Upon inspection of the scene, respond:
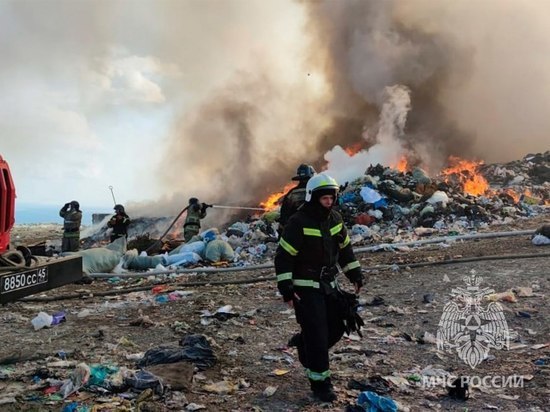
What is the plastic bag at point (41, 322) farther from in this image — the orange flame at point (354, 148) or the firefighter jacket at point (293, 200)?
the orange flame at point (354, 148)

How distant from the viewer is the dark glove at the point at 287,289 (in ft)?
11.8

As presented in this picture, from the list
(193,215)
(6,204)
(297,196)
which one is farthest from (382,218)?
(6,204)

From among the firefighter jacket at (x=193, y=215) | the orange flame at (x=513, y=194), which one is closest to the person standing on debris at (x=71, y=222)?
the firefighter jacket at (x=193, y=215)

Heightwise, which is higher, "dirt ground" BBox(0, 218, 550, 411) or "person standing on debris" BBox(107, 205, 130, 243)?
"person standing on debris" BBox(107, 205, 130, 243)

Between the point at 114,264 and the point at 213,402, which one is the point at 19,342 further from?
the point at 114,264

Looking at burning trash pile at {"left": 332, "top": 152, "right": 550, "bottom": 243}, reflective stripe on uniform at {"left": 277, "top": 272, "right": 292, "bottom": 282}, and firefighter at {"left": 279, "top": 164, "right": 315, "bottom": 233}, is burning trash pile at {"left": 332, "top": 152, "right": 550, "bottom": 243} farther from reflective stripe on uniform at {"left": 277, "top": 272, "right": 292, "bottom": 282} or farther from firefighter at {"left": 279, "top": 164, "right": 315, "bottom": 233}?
reflective stripe on uniform at {"left": 277, "top": 272, "right": 292, "bottom": 282}

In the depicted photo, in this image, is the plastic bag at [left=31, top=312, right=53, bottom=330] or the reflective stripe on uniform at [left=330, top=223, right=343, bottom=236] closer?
the reflective stripe on uniform at [left=330, top=223, right=343, bottom=236]

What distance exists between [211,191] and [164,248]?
43.5 feet

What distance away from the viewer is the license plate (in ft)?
10.1

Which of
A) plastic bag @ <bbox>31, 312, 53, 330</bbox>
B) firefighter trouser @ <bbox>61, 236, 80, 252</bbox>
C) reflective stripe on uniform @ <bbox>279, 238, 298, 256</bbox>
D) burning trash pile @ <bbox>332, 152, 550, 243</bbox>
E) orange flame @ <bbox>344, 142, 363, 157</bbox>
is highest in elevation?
orange flame @ <bbox>344, 142, 363, 157</bbox>

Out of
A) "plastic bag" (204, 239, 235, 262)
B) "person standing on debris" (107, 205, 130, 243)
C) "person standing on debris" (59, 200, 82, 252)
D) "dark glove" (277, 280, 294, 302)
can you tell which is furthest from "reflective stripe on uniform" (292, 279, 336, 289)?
"person standing on debris" (59, 200, 82, 252)

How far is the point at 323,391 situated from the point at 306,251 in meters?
1.05

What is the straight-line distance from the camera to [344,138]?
91.0ft

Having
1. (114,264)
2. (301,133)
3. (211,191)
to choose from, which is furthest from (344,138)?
(114,264)
